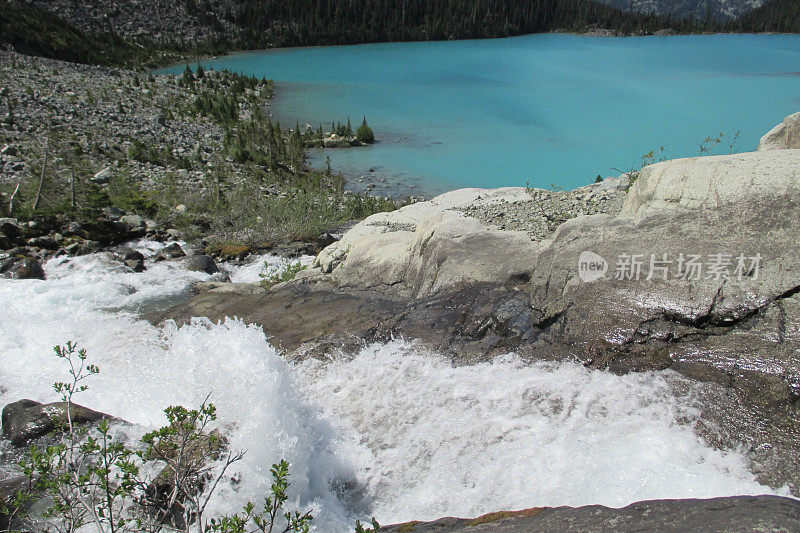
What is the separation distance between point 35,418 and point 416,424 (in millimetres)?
2971

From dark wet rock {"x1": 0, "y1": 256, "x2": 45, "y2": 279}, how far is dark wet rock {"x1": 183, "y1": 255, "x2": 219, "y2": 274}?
6.25 ft

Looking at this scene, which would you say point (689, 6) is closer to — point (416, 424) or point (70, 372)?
point (416, 424)

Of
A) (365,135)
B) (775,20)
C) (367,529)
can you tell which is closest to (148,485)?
(367,529)

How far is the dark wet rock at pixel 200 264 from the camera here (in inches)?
307

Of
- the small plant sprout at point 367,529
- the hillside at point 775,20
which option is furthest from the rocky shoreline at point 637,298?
the hillside at point 775,20

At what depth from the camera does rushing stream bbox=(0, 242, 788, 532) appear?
2.98m

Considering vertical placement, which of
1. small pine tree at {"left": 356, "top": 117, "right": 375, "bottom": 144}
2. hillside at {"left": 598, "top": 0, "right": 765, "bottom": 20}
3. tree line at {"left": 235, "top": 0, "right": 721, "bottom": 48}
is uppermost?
hillside at {"left": 598, "top": 0, "right": 765, "bottom": 20}

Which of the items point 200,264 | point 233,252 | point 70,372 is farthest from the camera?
point 233,252

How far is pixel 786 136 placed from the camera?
19.4 ft

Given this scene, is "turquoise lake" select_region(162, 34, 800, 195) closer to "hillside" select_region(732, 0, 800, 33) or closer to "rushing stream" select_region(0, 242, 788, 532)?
"rushing stream" select_region(0, 242, 788, 532)

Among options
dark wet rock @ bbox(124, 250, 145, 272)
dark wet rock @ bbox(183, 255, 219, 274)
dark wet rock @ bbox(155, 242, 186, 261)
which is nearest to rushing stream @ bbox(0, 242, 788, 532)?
dark wet rock @ bbox(124, 250, 145, 272)

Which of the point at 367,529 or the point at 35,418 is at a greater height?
the point at 367,529
